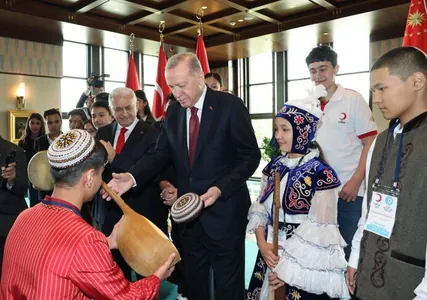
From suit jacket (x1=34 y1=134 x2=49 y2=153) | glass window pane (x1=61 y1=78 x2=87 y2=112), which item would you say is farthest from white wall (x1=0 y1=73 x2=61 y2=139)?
suit jacket (x1=34 y1=134 x2=49 y2=153)

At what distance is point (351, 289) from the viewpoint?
5.28ft

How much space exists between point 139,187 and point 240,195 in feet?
2.91

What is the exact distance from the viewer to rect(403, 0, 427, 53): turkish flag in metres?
3.30

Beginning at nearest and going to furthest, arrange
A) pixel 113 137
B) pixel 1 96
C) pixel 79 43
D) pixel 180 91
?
1. pixel 180 91
2. pixel 113 137
3. pixel 1 96
4. pixel 79 43

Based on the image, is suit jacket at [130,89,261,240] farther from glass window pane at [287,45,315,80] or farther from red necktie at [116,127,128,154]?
glass window pane at [287,45,315,80]

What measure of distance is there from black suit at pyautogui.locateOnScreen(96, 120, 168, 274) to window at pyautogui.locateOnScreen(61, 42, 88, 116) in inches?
294

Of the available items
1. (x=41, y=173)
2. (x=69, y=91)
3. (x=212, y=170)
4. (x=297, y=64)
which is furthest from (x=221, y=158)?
(x=297, y=64)

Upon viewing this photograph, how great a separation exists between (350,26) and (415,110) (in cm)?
784

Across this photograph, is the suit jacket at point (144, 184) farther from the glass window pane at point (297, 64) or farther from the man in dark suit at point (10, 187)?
the glass window pane at point (297, 64)

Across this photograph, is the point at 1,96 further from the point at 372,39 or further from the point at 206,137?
the point at 372,39

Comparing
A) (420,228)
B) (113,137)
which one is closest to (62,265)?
(420,228)

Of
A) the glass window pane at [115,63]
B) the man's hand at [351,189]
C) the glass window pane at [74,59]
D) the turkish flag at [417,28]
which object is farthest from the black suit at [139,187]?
the glass window pane at [115,63]

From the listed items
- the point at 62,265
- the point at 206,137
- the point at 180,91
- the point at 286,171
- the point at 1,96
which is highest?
the point at 1,96

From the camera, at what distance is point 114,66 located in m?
10.8
